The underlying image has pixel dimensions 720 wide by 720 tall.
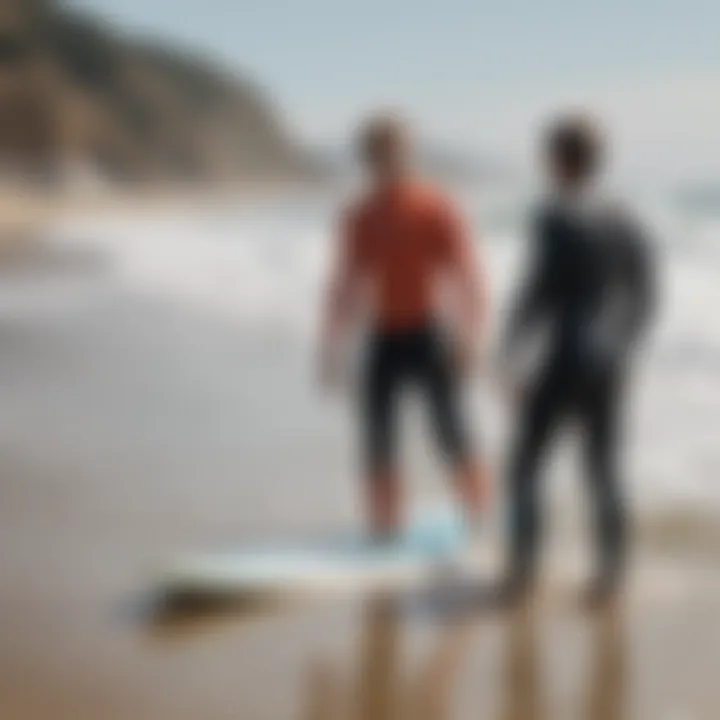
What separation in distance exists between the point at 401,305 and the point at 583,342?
0.22 m

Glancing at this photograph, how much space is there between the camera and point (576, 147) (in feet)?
5.53

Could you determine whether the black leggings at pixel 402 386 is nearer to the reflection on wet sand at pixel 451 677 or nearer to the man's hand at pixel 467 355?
the man's hand at pixel 467 355

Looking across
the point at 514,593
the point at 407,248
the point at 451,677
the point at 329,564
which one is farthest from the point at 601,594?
the point at 407,248

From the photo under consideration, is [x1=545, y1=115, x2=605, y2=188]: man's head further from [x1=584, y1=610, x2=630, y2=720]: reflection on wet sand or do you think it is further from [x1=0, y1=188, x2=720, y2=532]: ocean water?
[x1=584, y1=610, x2=630, y2=720]: reflection on wet sand

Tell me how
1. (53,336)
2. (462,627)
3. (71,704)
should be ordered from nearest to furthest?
(71,704), (462,627), (53,336)

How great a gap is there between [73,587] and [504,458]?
0.55 m

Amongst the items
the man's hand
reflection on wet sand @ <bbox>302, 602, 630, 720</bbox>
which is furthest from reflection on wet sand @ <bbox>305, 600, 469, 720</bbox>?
the man's hand

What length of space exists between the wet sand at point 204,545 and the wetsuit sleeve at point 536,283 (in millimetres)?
256

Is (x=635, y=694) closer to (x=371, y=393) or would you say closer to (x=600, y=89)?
(x=371, y=393)

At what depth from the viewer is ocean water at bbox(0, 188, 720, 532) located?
172cm

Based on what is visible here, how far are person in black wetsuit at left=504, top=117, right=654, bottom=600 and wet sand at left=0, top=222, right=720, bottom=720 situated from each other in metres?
0.10

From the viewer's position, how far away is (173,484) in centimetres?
179

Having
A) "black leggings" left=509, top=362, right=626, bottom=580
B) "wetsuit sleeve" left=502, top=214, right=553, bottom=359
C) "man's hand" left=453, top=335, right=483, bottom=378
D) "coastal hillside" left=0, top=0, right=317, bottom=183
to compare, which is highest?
"coastal hillside" left=0, top=0, right=317, bottom=183

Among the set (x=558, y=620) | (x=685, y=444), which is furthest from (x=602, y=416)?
(x=558, y=620)
